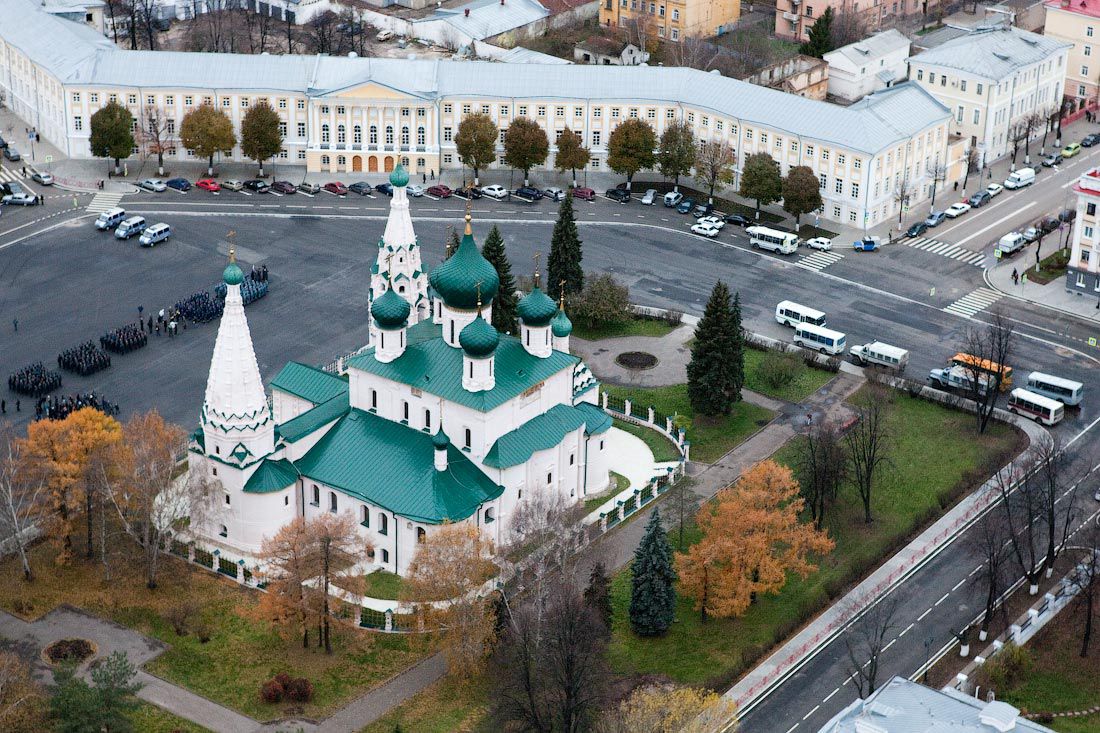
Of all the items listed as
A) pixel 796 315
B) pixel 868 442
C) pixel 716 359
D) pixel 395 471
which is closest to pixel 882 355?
pixel 796 315

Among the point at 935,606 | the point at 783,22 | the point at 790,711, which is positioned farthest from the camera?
the point at 783,22

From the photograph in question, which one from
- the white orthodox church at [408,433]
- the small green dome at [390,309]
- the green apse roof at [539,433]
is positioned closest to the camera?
the white orthodox church at [408,433]

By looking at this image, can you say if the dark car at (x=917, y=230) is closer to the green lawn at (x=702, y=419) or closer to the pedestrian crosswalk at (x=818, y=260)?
the pedestrian crosswalk at (x=818, y=260)

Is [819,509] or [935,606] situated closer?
[935,606]

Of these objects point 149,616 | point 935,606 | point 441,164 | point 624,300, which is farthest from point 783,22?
point 149,616

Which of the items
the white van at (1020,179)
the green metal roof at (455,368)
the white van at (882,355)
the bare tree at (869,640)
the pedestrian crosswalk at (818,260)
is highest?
the green metal roof at (455,368)

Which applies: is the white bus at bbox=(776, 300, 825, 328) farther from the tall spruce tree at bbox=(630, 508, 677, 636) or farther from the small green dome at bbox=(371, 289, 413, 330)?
the tall spruce tree at bbox=(630, 508, 677, 636)

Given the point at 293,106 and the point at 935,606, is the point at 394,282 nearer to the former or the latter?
the point at 935,606

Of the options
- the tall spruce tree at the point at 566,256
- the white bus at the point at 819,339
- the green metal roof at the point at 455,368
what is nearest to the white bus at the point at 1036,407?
the white bus at the point at 819,339
